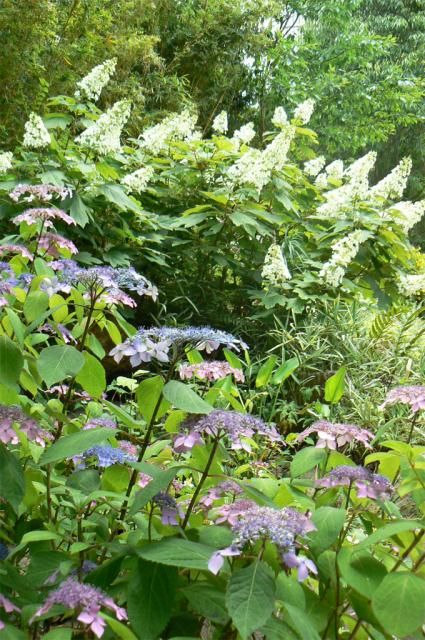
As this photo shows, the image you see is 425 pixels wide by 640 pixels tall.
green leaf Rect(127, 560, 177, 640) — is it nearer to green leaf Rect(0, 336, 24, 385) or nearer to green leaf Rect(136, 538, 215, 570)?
green leaf Rect(136, 538, 215, 570)

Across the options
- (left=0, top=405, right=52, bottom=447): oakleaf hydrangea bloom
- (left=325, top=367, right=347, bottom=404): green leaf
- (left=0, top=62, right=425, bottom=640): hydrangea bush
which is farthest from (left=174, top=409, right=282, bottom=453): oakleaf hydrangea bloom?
(left=325, top=367, right=347, bottom=404): green leaf

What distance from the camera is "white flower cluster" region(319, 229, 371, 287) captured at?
4027 millimetres

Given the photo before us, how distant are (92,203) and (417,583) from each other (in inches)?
136

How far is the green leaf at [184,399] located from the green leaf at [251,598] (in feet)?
0.69

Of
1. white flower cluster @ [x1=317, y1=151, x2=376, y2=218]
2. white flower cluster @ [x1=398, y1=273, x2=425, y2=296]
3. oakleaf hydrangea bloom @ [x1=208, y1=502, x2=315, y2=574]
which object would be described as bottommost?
white flower cluster @ [x1=398, y1=273, x2=425, y2=296]

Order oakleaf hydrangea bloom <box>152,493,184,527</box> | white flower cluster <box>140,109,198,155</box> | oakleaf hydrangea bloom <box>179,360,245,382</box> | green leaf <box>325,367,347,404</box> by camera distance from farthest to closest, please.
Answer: white flower cluster <box>140,109,198,155</box> → green leaf <box>325,367,347,404</box> → oakleaf hydrangea bloom <box>179,360,245,382</box> → oakleaf hydrangea bloom <box>152,493,184,527</box>

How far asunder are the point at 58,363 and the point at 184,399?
Result: 224mm

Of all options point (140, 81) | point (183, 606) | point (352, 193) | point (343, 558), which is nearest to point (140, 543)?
point (183, 606)

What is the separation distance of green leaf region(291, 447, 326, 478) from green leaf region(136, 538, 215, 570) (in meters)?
0.27

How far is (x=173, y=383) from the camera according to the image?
3.17 feet

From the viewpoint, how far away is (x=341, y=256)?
4.03 meters

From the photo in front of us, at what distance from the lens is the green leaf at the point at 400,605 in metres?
0.86

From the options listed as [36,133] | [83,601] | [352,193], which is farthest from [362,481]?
[352,193]

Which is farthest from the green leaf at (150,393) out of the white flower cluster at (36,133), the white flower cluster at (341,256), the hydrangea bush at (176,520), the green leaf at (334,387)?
the white flower cluster at (341,256)
